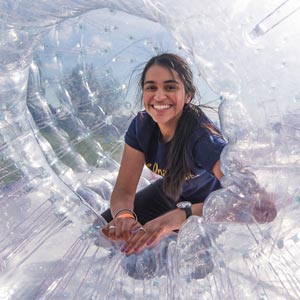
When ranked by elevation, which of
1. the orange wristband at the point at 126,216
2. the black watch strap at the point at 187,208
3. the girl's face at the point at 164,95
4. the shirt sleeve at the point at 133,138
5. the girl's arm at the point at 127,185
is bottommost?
the black watch strap at the point at 187,208

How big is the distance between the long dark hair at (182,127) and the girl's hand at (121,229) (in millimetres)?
183

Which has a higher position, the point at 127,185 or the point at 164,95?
the point at 164,95

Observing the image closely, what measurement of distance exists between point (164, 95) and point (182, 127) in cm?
10

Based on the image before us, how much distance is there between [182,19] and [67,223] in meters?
0.65

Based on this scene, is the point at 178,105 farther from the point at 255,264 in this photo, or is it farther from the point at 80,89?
the point at 80,89

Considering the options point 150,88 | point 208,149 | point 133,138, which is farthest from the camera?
point 133,138

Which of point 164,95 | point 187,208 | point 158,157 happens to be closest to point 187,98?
point 164,95

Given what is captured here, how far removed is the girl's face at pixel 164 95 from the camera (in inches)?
49.7

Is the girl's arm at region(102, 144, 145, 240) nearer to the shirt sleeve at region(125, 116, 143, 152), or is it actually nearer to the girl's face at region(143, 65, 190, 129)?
the shirt sleeve at region(125, 116, 143, 152)

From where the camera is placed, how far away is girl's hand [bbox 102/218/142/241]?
1.24m

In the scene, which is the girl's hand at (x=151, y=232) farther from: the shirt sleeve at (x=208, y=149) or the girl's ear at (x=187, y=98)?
the girl's ear at (x=187, y=98)

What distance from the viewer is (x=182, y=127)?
1.25m

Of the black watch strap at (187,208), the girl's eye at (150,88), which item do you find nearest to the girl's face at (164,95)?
the girl's eye at (150,88)

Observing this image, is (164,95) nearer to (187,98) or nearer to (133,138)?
(187,98)
